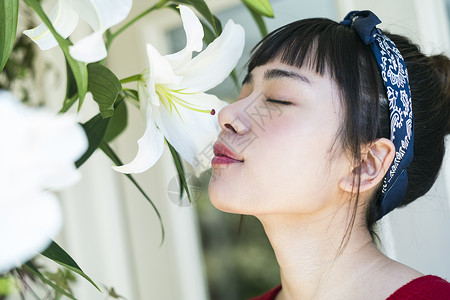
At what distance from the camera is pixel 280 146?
2.58 ft

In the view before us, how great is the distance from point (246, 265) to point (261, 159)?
122 centimetres

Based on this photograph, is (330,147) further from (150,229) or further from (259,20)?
(150,229)

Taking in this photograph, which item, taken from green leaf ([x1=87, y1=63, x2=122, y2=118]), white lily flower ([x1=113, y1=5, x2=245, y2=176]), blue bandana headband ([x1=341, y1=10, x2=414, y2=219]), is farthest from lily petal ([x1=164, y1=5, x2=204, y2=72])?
blue bandana headband ([x1=341, y1=10, x2=414, y2=219])

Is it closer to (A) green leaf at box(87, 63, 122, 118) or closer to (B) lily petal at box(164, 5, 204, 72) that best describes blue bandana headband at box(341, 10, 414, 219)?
(B) lily petal at box(164, 5, 204, 72)

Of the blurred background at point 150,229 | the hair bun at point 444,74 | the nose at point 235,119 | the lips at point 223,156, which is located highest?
the nose at point 235,119

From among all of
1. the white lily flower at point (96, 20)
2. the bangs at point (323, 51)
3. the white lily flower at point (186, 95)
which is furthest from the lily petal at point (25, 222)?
the bangs at point (323, 51)

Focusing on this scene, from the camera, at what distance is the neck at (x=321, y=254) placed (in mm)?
887

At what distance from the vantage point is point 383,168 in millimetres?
869

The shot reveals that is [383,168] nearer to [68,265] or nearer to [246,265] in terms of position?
[68,265]

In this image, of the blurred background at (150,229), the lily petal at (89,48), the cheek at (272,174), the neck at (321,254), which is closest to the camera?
the lily petal at (89,48)

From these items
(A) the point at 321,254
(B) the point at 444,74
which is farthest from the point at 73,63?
(B) the point at 444,74

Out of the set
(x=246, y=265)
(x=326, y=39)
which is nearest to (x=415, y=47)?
(x=326, y=39)

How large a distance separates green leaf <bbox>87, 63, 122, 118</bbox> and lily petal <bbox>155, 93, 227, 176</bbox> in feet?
0.37

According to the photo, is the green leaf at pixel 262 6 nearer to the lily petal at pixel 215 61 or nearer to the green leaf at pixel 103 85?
the lily petal at pixel 215 61
